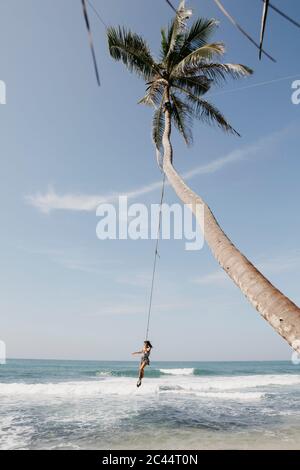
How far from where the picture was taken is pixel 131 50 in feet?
35.4

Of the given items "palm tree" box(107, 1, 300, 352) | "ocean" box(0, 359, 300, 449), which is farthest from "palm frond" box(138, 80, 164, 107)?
"ocean" box(0, 359, 300, 449)

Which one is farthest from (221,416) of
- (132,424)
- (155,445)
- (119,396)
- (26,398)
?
(26,398)

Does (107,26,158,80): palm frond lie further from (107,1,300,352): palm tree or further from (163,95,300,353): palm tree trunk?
(163,95,300,353): palm tree trunk

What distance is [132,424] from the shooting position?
13578 mm

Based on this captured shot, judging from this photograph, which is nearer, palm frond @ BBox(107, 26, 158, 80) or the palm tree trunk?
the palm tree trunk

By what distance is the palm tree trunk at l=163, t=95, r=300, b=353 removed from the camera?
2.80 meters

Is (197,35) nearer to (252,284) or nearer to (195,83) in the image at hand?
(195,83)

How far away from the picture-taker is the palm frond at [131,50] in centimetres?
1067

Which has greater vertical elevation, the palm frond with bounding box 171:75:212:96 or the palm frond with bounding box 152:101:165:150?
the palm frond with bounding box 171:75:212:96

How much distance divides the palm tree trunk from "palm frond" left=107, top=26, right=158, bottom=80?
6.80m

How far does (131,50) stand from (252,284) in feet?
32.3

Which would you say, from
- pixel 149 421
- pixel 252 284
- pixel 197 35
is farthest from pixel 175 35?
pixel 149 421

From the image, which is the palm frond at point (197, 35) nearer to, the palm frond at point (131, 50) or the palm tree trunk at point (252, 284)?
the palm frond at point (131, 50)

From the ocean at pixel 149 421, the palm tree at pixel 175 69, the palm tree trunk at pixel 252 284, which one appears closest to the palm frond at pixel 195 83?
the palm tree at pixel 175 69
